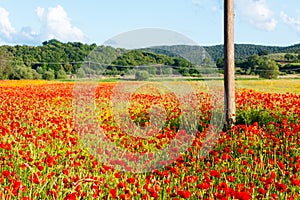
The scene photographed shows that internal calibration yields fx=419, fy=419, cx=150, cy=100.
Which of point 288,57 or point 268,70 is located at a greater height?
point 288,57

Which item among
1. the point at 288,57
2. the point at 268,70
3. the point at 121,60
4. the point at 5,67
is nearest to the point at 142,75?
the point at 121,60

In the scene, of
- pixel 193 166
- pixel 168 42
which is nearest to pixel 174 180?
pixel 193 166

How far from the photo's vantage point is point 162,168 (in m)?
4.82

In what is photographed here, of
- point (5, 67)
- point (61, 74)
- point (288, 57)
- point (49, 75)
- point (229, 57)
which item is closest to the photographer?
point (229, 57)

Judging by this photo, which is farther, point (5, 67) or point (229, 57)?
point (5, 67)

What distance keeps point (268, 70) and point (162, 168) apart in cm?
3413

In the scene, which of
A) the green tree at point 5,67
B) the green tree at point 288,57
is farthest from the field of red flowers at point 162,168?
the green tree at point 288,57

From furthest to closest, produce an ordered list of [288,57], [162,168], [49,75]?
[288,57] < [49,75] < [162,168]

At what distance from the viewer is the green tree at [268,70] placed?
3601 cm

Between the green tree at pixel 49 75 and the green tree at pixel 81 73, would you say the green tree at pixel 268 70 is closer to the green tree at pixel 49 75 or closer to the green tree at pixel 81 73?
the green tree at pixel 49 75

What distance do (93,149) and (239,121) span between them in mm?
2905

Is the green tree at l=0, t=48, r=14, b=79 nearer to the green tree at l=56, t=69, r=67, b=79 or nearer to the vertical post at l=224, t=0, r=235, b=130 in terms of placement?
the green tree at l=56, t=69, r=67, b=79

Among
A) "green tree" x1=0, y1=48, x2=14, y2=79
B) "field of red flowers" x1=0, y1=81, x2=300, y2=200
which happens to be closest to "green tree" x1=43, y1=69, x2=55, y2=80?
"green tree" x1=0, y1=48, x2=14, y2=79

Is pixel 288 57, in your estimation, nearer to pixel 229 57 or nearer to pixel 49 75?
pixel 49 75
